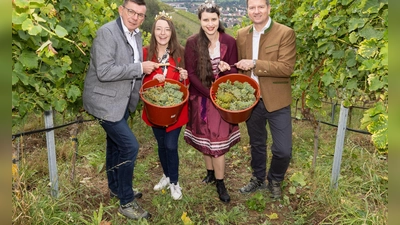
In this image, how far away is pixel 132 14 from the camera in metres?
2.54

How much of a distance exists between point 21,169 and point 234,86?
2145 mm

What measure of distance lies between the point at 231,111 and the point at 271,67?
0.52m

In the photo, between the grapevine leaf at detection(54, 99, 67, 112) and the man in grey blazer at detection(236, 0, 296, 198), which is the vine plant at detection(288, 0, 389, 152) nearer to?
the man in grey blazer at detection(236, 0, 296, 198)

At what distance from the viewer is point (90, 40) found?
2.78 metres

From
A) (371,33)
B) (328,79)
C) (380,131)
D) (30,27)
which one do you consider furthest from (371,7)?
(30,27)

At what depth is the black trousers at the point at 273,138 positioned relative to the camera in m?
3.05

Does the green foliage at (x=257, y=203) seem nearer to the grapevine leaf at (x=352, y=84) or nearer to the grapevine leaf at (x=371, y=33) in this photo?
the grapevine leaf at (x=352, y=84)

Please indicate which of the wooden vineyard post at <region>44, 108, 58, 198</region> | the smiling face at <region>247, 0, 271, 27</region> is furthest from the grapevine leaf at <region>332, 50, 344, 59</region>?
the wooden vineyard post at <region>44, 108, 58, 198</region>

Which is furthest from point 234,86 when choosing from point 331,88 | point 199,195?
point 199,195

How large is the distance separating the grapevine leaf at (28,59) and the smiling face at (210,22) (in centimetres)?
138

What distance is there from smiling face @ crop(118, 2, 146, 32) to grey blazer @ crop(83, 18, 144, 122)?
7 centimetres

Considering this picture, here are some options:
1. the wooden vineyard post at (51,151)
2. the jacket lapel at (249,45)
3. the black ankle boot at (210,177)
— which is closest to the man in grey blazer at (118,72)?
the wooden vineyard post at (51,151)

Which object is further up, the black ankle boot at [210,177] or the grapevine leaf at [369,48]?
the grapevine leaf at [369,48]
